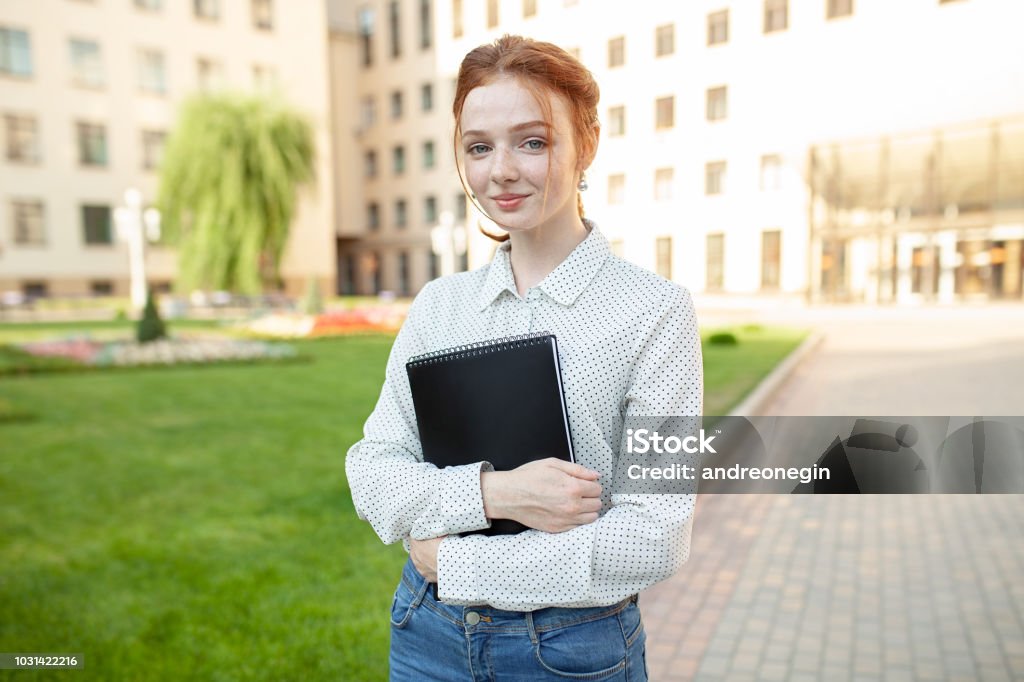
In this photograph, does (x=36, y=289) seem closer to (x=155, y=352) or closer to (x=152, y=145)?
(x=152, y=145)

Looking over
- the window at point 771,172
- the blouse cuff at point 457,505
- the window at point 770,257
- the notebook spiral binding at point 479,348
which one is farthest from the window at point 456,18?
the blouse cuff at point 457,505

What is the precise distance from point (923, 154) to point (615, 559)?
169 centimetres

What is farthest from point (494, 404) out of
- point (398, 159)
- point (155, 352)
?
point (155, 352)

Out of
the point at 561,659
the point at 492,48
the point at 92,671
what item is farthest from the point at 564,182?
the point at 92,671

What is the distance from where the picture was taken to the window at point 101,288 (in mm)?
27531

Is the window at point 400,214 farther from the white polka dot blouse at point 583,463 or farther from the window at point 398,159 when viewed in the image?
the white polka dot blouse at point 583,463

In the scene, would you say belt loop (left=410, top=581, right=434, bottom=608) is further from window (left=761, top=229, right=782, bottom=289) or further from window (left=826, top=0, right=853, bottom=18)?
window (left=826, top=0, right=853, bottom=18)

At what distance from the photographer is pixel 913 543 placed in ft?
12.9

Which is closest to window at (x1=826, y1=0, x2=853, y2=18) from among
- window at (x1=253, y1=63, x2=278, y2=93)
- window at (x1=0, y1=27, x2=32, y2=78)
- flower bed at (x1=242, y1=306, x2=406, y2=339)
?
flower bed at (x1=242, y1=306, x2=406, y2=339)

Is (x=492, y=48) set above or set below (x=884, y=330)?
above

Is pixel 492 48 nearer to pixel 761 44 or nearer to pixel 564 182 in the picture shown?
pixel 564 182

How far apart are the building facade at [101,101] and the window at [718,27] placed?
2191 cm

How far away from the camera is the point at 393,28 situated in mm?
3143

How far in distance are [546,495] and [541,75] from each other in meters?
0.72
